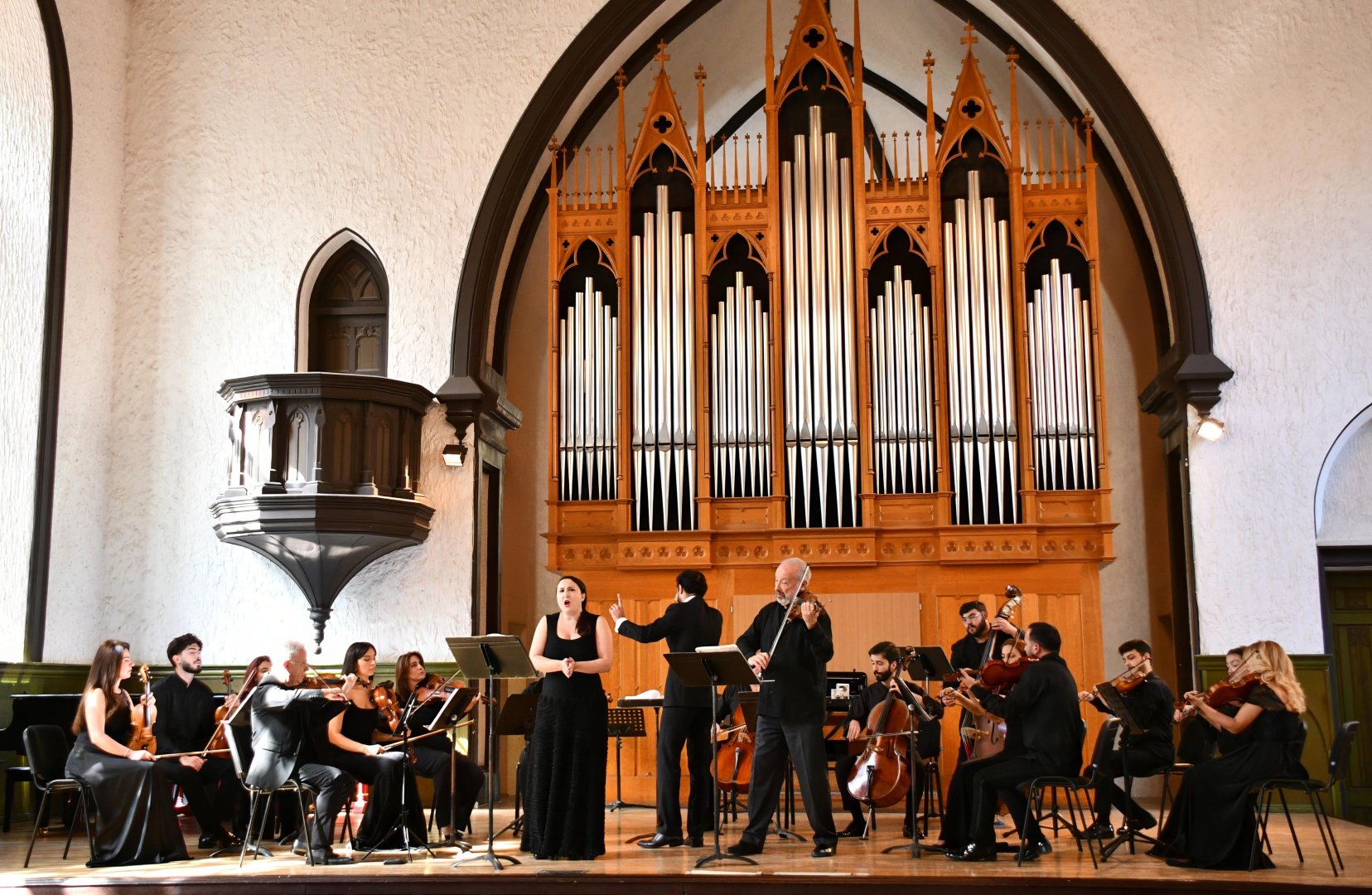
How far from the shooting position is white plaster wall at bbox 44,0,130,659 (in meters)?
10.8

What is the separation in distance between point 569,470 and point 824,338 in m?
2.38

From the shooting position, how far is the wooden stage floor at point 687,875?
6695 mm

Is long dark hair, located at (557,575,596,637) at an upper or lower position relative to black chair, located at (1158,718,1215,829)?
upper

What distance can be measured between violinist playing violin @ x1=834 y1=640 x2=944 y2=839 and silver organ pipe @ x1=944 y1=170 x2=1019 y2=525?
2490 millimetres

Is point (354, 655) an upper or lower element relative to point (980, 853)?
upper

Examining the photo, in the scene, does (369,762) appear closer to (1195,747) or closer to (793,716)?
(793,716)

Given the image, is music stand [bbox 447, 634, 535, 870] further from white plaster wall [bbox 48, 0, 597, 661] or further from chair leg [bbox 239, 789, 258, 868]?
white plaster wall [bbox 48, 0, 597, 661]

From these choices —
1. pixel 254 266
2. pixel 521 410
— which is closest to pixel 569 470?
pixel 521 410

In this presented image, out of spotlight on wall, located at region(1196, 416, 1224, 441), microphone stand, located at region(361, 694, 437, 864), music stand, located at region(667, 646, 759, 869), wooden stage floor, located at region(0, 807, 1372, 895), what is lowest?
wooden stage floor, located at region(0, 807, 1372, 895)

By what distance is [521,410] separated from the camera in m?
13.0

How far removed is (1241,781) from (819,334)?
5.21m

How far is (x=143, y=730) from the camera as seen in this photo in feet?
26.3

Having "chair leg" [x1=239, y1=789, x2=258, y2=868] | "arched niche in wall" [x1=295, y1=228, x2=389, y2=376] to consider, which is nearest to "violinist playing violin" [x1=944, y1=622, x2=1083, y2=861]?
"chair leg" [x1=239, y1=789, x2=258, y2=868]

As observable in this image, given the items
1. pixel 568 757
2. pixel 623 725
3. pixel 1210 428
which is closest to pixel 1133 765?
pixel 568 757
